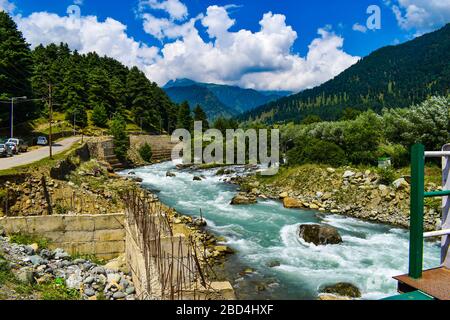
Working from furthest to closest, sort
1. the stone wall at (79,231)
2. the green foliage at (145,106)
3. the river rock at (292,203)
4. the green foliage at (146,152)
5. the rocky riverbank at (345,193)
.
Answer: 1. the green foliage at (145,106)
2. the green foliage at (146,152)
3. the river rock at (292,203)
4. the rocky riverbank at (345,193)
5. the stone wall at (79,231)

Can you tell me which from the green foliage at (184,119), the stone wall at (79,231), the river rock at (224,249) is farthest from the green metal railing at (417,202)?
the green foliage at (184,119)

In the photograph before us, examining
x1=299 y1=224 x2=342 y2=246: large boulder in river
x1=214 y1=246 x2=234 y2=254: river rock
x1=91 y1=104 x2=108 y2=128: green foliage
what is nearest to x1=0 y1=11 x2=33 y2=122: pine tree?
x1=91 y1=104 x2=108 y2=128: green foliage

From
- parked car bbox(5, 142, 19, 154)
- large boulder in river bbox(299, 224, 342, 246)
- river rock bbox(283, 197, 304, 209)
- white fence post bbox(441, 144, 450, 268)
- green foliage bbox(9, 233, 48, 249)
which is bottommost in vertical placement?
large boulder in river bbox(299, 224, 342, 246)

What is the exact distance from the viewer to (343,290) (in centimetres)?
1270

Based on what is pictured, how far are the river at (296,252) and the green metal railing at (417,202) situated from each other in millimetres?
9760

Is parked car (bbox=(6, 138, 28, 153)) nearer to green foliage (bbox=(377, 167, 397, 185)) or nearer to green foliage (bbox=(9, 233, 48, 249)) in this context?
green foliage (bbox=(9, 233, 48, 249))

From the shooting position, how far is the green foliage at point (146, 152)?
5684 cm

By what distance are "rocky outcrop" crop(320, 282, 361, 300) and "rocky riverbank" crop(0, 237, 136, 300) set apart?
23.0 feet

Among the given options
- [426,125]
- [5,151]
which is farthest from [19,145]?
[426,125]

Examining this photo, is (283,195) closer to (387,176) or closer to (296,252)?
(387,176)

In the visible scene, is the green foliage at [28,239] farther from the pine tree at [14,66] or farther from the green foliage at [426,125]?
the pine tree at [14,66]

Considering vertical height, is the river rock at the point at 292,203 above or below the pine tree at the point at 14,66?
below

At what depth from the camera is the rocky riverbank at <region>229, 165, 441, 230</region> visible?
2244cm
